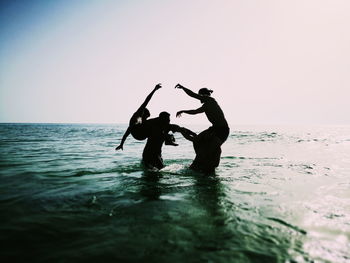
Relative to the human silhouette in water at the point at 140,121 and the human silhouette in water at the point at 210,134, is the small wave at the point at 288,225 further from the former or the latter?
the human silhouette in water at the point at 140,121

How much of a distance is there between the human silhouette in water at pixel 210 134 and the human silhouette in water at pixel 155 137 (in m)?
0.97

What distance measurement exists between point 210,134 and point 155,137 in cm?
159

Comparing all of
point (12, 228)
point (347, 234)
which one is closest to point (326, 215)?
point (347, 234)

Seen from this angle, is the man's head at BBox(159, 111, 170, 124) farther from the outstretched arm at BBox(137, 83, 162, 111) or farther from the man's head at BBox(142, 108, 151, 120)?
the outstretched arm at BBox(137, 83, 162, 111)

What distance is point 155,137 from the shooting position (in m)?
7.17

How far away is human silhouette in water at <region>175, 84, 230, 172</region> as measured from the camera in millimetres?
6961

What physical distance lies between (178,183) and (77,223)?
9.33 ft

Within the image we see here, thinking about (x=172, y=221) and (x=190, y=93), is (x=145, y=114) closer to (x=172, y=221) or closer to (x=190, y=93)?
(x=190, y=93)

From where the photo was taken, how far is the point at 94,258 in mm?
2338

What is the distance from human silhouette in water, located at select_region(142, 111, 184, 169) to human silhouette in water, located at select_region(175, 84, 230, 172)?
0.97 metres

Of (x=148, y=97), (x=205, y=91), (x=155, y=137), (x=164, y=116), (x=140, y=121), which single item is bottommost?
(x=155, y=137)

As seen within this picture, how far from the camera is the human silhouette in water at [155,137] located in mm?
7172

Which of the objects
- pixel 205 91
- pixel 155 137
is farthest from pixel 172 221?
pixel 205 91

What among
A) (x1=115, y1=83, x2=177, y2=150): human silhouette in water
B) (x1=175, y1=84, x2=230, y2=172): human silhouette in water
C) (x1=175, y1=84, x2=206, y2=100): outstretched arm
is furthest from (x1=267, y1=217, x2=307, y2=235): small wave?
(x1=115, y1=83, x2=177, y2=150): human silhouette in water
